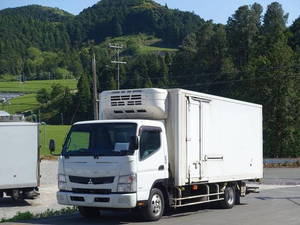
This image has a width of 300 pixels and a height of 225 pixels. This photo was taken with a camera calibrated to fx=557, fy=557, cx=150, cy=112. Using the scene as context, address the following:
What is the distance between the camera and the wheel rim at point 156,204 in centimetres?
1330

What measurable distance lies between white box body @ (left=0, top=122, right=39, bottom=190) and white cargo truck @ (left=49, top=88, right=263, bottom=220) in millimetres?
6056

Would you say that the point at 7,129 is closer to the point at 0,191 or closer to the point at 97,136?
the point at 0,191

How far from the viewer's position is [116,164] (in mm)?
12594

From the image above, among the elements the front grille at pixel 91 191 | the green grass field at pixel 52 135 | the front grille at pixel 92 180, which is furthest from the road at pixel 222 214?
the green grass field at pixel 52 135

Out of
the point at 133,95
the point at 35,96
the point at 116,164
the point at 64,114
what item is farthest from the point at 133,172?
the point at 35,96

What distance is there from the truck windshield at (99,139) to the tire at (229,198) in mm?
4979

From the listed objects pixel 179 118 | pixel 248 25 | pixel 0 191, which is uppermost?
pixel 248 25

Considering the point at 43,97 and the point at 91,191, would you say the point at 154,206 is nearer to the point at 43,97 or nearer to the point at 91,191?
the point at 91,191

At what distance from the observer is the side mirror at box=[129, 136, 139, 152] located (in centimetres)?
1261

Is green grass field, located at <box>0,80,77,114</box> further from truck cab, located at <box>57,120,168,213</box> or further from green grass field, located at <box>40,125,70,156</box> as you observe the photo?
truck cab, located at <box>57,120,168,213</box>

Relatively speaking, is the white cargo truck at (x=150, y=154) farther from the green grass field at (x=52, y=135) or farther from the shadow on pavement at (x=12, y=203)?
the green grass field at (x=52, y=135)

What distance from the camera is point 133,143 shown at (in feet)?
41.4

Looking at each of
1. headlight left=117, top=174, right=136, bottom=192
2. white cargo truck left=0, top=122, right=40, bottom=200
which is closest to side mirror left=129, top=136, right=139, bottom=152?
headlight left=117, top=174, right=136, bottom=192

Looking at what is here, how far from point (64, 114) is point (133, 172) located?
9364cm
